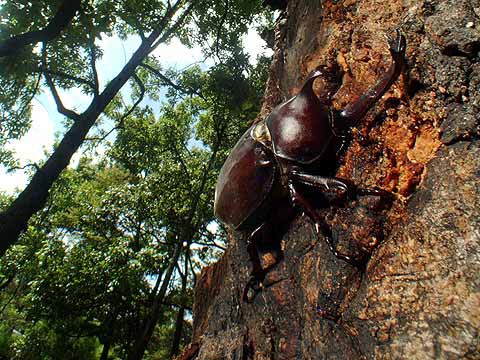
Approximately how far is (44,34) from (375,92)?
4.76 meters

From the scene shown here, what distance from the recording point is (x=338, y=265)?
3.68 feet

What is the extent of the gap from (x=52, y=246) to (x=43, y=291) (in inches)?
36.1

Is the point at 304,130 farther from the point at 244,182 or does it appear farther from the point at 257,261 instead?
the point at 257,261

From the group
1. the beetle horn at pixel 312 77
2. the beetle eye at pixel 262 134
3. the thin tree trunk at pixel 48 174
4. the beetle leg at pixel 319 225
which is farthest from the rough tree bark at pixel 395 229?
the thin tree trunk at pixel 48 174

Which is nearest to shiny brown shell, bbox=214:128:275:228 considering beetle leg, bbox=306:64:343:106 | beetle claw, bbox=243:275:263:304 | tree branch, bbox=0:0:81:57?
beetle claw, bbox=243:275:263:304

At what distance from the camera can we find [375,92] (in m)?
1.18

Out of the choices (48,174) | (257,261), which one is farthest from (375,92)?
(48,174)

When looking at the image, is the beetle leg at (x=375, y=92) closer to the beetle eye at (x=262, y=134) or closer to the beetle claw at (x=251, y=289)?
the beetle eye at (x=262, y=134)

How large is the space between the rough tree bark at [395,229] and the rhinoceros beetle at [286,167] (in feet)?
0.19

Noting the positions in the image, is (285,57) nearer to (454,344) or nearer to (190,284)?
(454,344)

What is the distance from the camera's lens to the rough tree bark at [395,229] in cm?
80

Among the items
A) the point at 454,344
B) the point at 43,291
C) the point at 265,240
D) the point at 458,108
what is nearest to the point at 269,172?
the point at 265,240

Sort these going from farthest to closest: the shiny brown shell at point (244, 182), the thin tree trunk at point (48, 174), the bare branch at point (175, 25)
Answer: the bare branch at point (175, 25) → the thin tree trunk at point (48, 174) → the shiny brown shell at point (244, 182)

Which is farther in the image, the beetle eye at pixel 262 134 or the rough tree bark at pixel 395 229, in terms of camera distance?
the beetle eye at pixel 262 134
